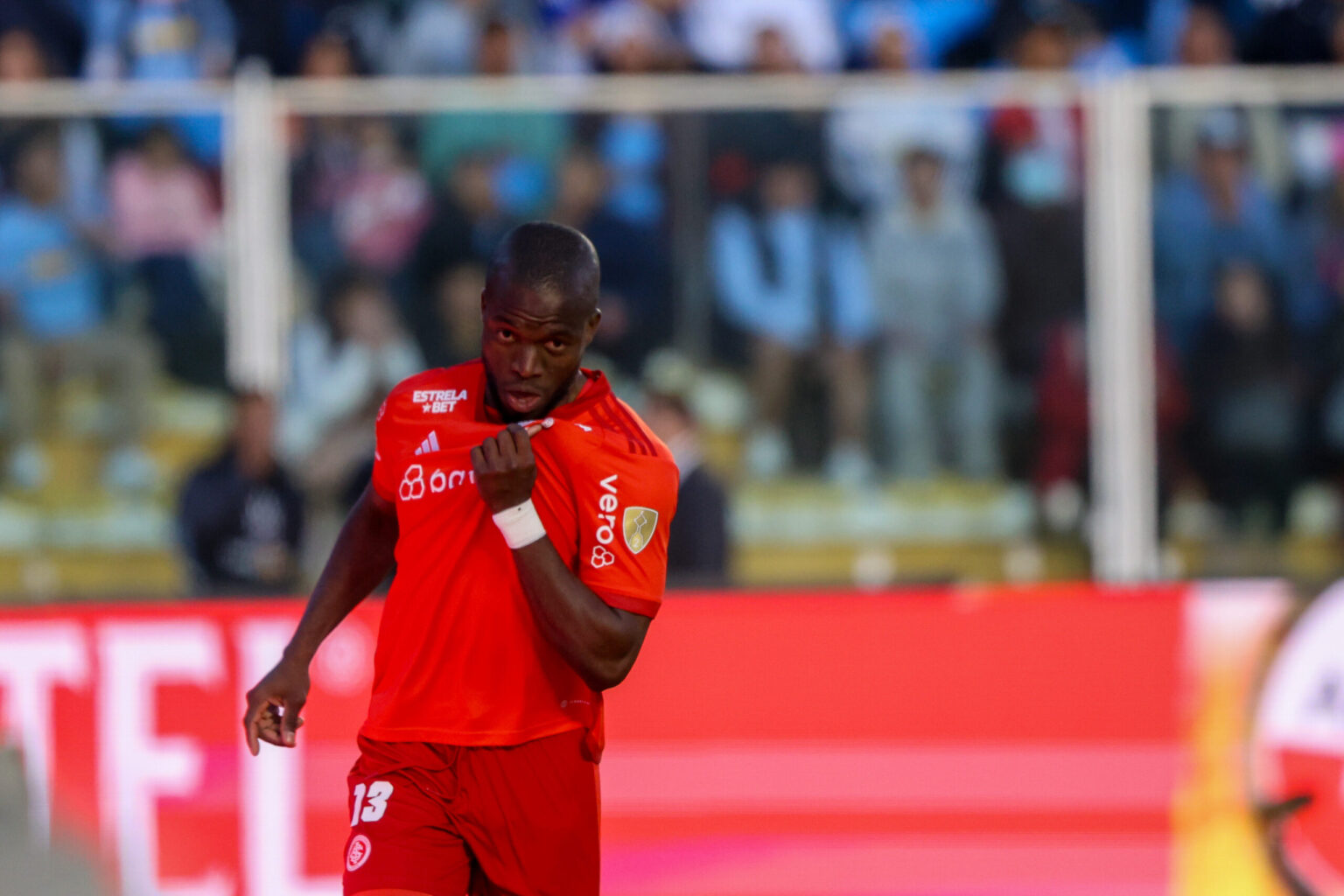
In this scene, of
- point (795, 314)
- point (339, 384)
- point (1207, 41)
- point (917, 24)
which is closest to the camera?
point (339, 384)

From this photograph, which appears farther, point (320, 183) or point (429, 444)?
point (320, 183)

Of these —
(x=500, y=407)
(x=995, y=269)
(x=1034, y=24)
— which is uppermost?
(x=1034, y=24)

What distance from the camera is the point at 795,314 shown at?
8.48m

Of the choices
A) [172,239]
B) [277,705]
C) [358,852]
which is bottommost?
[358,852]

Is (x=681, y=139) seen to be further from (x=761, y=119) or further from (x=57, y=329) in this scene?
(x=57, y=329)

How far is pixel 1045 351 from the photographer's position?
28.3 ft

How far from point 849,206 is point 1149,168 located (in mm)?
1475

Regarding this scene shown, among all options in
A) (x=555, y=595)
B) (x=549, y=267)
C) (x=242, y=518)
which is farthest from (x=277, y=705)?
(x=242, y=518)

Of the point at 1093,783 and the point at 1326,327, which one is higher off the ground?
the point at 1326,327

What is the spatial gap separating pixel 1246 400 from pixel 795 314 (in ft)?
7.24

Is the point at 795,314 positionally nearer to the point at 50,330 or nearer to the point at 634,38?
the point at 634,38

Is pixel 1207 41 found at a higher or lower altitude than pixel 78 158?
higher

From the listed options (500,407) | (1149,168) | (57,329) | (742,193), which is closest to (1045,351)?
(1149,168)

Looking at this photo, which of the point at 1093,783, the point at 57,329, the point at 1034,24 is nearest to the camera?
the point at 1093,783
